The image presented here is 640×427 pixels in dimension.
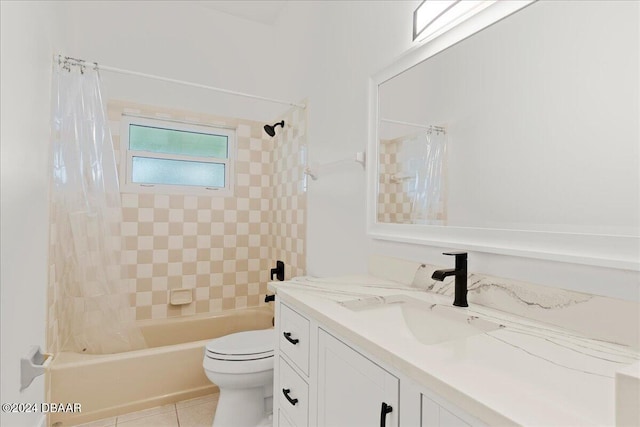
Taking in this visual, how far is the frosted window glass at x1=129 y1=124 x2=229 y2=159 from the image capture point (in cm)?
250

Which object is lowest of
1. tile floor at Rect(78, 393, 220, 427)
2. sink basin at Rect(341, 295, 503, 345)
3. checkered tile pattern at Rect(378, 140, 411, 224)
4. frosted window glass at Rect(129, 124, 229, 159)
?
tile floor at Rect(78, 393, 220, 427)

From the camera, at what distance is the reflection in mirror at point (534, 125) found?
0.76m

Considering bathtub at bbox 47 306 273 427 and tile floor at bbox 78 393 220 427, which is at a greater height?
bathtub at bbox 47 306 273 427

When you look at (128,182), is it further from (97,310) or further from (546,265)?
(546,265)

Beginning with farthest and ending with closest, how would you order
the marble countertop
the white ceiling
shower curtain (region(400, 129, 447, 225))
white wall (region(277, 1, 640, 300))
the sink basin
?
the white ceiling, white wall (region(277, 1, 640, 300)), shower curtain (region(400, 129, 447, 225)), the sink basin, the marble countertop

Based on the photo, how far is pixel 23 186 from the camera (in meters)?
1.29

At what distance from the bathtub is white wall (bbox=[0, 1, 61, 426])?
23 cm

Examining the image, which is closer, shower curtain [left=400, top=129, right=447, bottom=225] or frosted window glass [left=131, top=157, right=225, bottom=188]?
shower curtain [left=400, top=129, right=447, bottom=225]

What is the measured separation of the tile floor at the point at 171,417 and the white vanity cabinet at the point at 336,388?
0.83 meters

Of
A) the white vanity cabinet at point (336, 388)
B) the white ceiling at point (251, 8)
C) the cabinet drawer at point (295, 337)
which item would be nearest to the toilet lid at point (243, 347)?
the white vanity cabinet at point (336, 388)

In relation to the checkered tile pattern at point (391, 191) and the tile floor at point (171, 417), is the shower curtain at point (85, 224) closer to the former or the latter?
the tile floor at point (171, 417)

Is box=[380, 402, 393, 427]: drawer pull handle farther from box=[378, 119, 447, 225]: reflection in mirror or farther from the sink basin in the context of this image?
box=[378, 119, 447, 225]: reflection in mirror

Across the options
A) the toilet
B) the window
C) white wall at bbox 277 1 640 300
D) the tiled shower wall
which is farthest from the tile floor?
the window

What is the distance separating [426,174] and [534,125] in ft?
1.40
